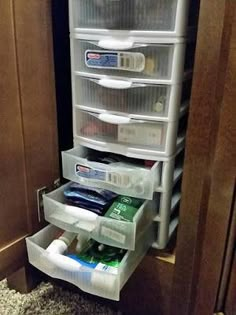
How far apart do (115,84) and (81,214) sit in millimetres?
290

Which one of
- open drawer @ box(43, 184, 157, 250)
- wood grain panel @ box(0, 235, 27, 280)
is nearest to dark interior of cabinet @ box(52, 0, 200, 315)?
open drawer @ box(43, 184, 157, 250)

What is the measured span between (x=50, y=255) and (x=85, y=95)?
→ 366 millimetres

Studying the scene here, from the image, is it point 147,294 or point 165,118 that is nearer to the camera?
point 165,118

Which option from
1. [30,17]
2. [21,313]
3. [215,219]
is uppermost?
[30,17]

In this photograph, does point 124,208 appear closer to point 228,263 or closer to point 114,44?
point 228,263

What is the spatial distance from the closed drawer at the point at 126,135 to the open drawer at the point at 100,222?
121 millimetres

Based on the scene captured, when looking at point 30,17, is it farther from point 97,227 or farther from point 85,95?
point 97,227

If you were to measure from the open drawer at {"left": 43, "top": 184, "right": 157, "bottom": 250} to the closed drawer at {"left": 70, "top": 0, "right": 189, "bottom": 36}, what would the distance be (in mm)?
366

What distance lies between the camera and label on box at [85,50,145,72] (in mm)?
715

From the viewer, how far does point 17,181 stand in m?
0.81

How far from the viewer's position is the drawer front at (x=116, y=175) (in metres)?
0.75

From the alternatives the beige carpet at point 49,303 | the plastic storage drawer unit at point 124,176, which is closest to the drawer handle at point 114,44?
the plastic storage drawer unit at point 124,176

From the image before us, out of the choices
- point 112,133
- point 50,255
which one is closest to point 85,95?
point 112,133

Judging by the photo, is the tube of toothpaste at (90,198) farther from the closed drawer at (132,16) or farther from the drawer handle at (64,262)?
the closed drawer at (132,16)
